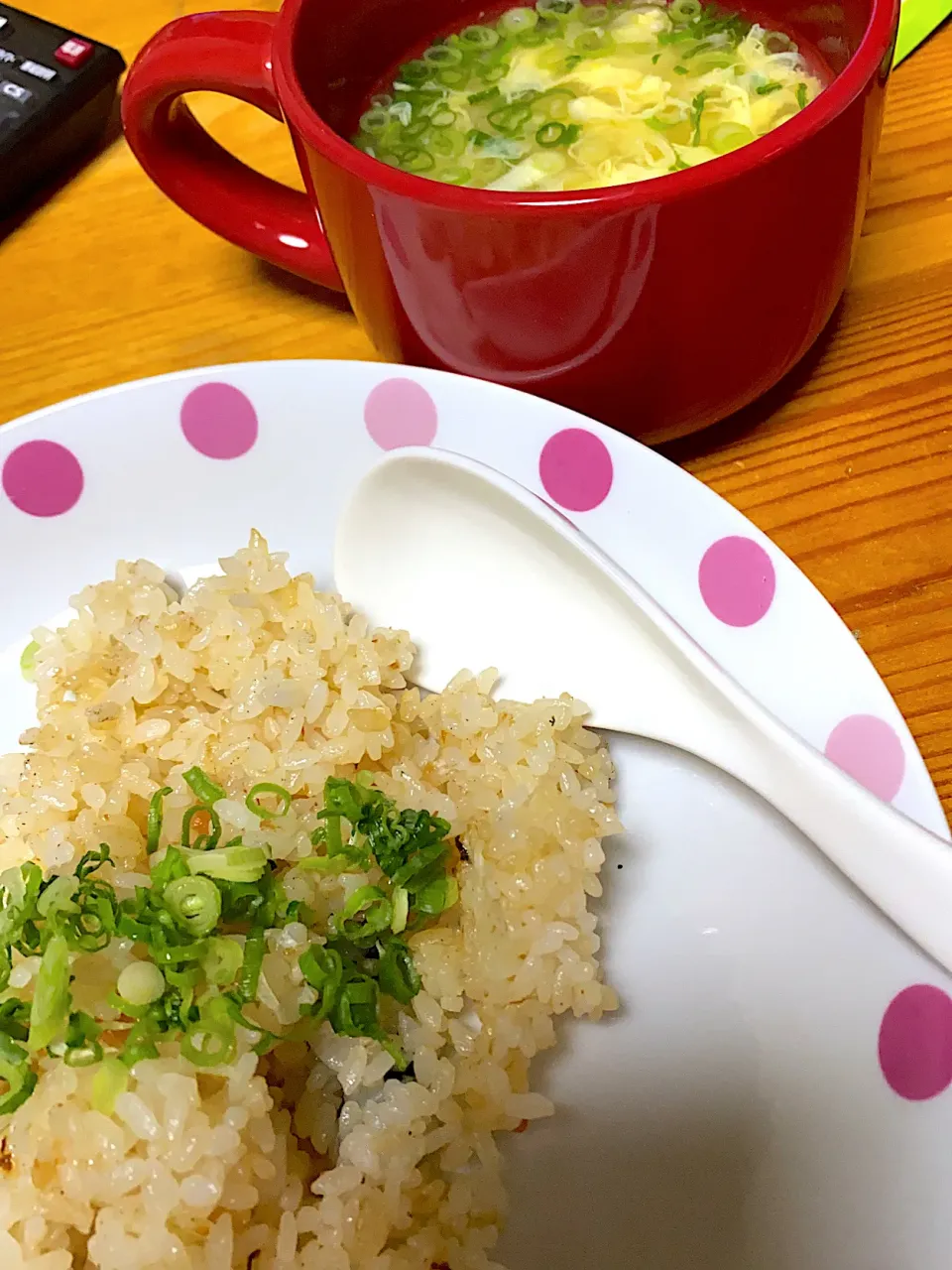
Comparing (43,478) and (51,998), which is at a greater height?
(43,478)

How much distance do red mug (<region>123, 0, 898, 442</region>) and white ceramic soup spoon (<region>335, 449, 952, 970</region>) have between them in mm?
121

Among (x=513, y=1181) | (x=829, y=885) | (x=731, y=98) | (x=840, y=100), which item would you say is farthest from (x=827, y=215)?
(x=513, y=1181)

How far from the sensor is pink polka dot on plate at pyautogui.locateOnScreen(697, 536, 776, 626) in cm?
72

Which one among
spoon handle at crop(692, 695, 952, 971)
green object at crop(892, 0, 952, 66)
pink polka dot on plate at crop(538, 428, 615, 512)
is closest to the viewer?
spoon handle at crop(692, 695, 952, 971)

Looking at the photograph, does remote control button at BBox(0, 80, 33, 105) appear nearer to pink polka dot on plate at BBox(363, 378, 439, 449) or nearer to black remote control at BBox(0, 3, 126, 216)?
black remote control at BBox(0, 3, 126, 216)

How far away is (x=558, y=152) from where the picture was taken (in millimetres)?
868

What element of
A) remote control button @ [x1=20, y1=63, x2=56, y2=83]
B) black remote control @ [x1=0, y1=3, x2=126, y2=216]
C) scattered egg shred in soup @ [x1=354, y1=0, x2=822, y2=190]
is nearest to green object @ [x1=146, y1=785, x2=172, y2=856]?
scattered egg shred in soup @ [x1=354, y1=0, x2=822, y2=190]

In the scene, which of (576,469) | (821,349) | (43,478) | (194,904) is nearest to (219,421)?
(43,478)

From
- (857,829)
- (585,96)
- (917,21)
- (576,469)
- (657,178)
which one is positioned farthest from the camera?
(917,21)

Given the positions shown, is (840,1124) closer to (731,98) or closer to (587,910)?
(587,910)

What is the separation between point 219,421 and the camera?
2.90 ft

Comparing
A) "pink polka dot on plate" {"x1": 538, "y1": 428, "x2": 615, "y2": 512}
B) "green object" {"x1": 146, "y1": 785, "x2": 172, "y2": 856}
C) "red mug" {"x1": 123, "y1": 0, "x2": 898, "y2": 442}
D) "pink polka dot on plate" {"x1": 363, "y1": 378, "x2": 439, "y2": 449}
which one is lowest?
"green object" {"x1": 146, "y1": 785, "x2": 172, "y2": 856}

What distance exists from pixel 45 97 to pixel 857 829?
3.72 feet

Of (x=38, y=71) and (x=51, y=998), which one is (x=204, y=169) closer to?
(x=38, y=71)
